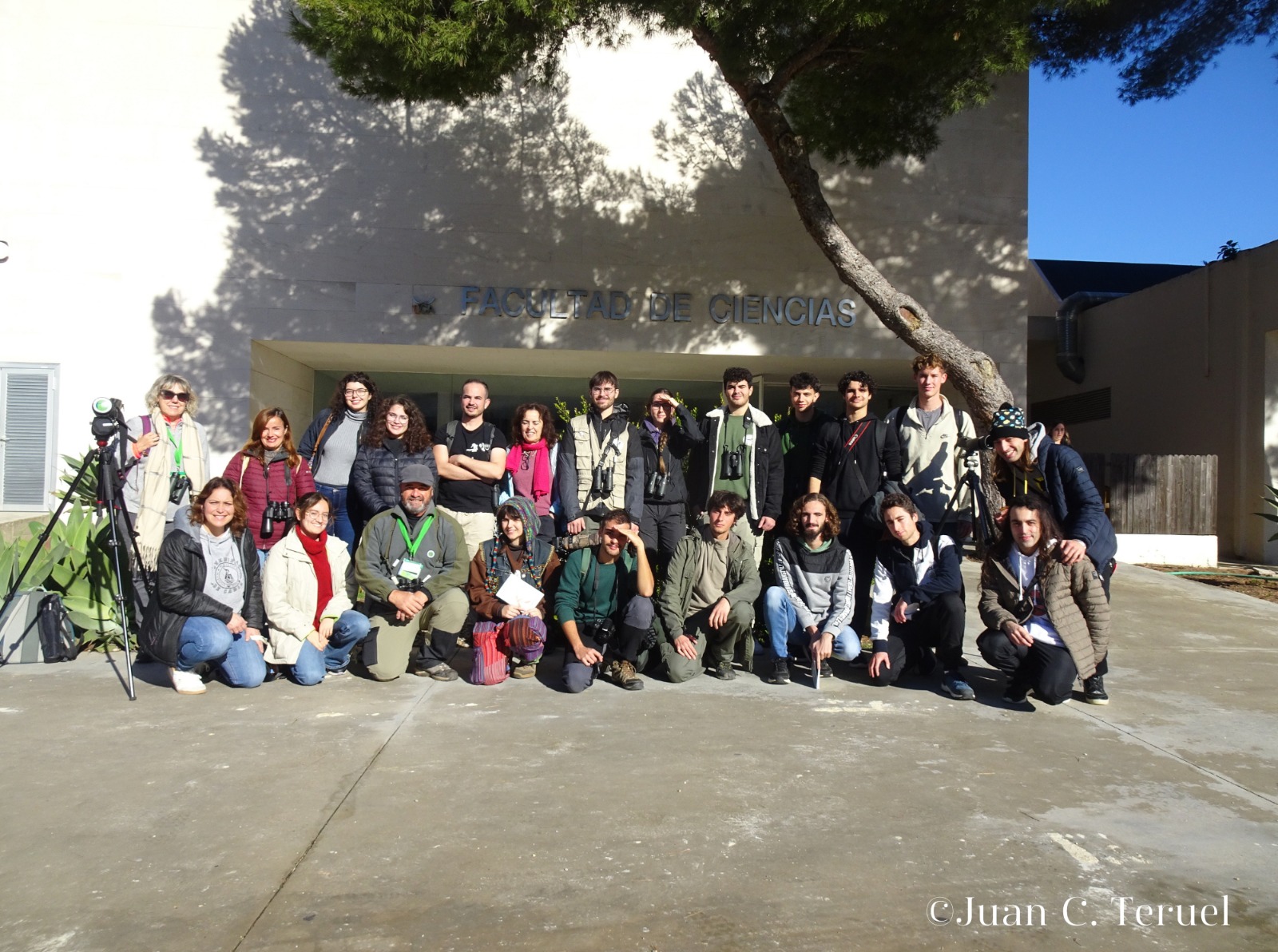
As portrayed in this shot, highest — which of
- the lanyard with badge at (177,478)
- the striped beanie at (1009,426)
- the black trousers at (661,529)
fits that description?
the striped beanie at (1009,426)

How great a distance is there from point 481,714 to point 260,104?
29.7 ft

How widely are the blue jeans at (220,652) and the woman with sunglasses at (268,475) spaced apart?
2.08 feet

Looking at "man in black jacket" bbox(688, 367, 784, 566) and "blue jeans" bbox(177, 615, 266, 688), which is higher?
"man in black jacket" bbox(688, 367, 784, 566)

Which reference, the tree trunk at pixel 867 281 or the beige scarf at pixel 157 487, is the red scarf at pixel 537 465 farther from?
the tree trunk at pixel 867 281

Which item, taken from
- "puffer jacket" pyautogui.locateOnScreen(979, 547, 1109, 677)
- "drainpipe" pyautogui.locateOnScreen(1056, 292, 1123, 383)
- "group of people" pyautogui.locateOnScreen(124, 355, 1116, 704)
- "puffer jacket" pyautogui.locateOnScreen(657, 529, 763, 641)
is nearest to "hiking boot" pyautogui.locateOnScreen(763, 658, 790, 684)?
"group of people" pyautogui.locateOnScreen(124, 355, 1116, 704)

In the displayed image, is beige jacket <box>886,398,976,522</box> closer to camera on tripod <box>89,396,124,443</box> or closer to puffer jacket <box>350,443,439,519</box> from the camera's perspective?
puffer jacket <box>350,443,439,519</box>

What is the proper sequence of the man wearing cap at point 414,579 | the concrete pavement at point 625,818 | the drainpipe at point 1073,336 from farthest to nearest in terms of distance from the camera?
the drainpipe at point 1073,336 → the man wearing cap at point 414,579 → the concrete pavement at point 625,818

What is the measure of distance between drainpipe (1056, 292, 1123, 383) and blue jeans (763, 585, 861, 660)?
42.0 ft

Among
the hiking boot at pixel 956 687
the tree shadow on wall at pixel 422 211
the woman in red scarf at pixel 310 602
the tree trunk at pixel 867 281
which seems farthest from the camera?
the tree shadow on wall at pixel 422 211

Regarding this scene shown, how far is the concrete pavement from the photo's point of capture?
279 centimetres

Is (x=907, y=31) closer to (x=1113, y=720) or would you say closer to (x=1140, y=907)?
(x=1113, y=720)

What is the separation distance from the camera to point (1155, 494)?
1204 centimetres

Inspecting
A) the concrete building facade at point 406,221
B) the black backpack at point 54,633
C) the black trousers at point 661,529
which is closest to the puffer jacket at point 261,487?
the black backpack at point 54,633

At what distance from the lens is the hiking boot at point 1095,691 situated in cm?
521
